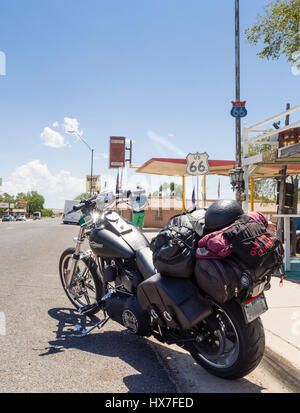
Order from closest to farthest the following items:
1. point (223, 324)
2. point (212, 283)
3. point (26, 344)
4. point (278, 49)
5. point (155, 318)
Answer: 1. point (212, 283)
2. point (223, 324)
3. point (155, 318)
4. point (26, 344)
5. point (278, 49)

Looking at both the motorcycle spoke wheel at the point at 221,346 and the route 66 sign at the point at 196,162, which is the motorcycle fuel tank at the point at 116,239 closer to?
the motorcycle spoke wheel at the point at 221,346

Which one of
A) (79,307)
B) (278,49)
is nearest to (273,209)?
(278,49)

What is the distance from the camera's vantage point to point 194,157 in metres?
7.76

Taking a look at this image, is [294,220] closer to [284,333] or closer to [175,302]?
[284,333]

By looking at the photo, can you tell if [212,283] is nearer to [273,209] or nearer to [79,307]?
[79,307]

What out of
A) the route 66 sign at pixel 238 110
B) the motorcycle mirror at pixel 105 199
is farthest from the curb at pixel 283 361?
the route 66 sign at pixel 238 110

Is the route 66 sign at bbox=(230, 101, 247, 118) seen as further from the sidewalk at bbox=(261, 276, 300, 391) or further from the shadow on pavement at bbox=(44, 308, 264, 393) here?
the shadow on pavement at bbox=(44, 308, 264, 393)

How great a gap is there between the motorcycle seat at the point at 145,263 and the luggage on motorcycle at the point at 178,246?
0.33m

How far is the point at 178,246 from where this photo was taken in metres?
2.42

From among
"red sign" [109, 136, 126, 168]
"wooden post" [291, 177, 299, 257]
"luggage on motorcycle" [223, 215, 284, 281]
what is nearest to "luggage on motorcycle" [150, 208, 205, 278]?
"luggage on motorcycle" [223, 215, 284, 281]

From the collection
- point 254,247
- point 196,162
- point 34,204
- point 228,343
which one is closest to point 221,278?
point 254,247

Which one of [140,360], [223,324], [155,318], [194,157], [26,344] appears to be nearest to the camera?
[223,324]

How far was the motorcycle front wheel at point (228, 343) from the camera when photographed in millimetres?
2398
